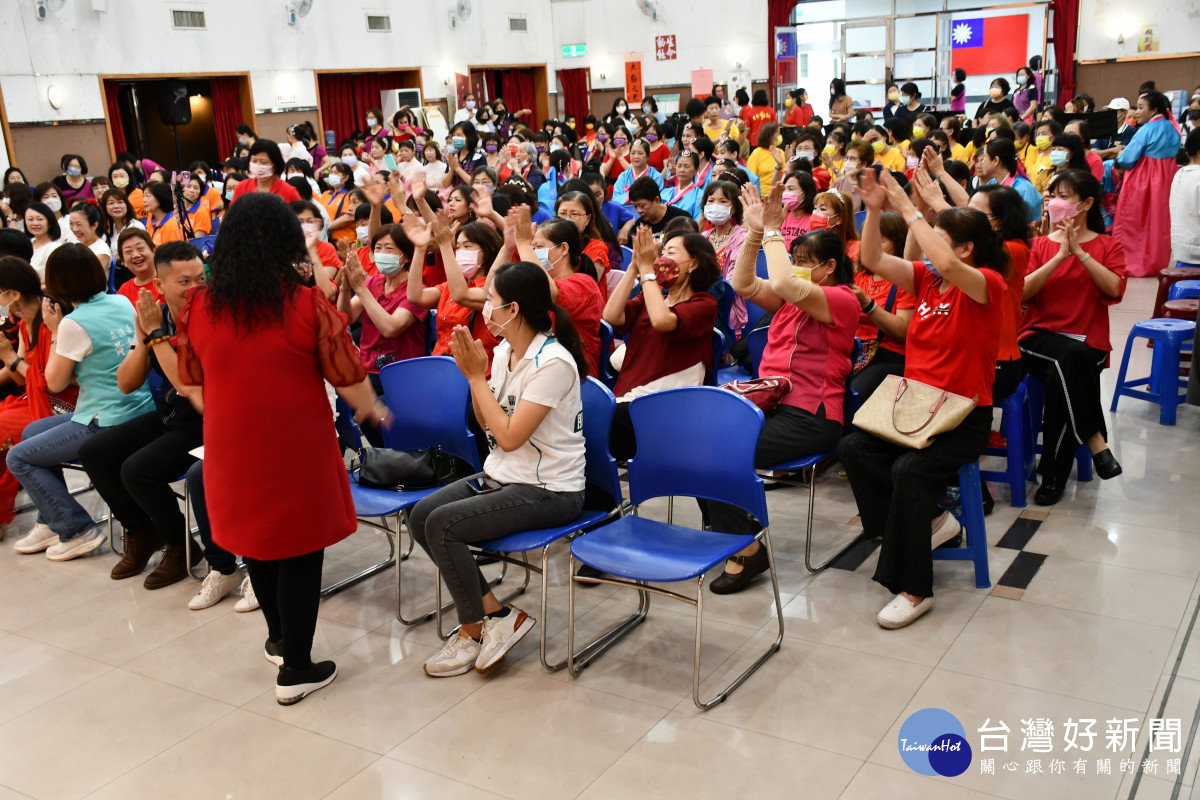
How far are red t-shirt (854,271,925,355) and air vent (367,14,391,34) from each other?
14.4 m

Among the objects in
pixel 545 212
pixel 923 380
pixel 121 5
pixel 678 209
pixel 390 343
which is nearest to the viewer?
pixel 923 380

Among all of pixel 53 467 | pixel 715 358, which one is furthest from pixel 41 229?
pixel 715 358

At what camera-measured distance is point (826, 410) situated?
3.66m

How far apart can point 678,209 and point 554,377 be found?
4.03 meters

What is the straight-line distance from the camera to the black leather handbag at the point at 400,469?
11.7ft

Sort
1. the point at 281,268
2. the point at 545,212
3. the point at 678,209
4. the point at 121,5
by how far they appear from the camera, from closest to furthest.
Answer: the point at 281,268 < the point at 678,209 < the point at 545,212 < the point at 121,5

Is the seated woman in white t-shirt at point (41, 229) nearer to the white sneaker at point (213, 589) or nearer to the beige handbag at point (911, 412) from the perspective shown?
the white sneaker at point (213, 589)

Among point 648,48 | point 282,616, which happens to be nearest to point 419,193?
point 282,616

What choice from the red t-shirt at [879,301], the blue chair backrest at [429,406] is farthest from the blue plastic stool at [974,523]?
the blue chair backrest at [429,406]

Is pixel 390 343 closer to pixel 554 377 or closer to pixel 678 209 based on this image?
pixel 554 377

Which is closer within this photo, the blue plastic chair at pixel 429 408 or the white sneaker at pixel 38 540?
the blue plastic chair at pixel 429 408

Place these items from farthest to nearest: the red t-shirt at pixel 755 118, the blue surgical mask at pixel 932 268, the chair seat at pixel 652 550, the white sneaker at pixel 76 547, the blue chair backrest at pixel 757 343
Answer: the red t-shirt at pixel 755 118 → the white sneaker at pixel 76 547 → the blue chair backrest at pixel 757 343 → the blue surgical mask at pixel 932 268 → the chair seat at pixel 652 550

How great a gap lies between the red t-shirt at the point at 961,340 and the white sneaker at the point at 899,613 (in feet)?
2.41

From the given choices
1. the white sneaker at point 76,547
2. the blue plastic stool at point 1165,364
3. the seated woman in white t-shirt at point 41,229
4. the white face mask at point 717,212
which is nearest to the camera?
the white sneaker at point 76,547
